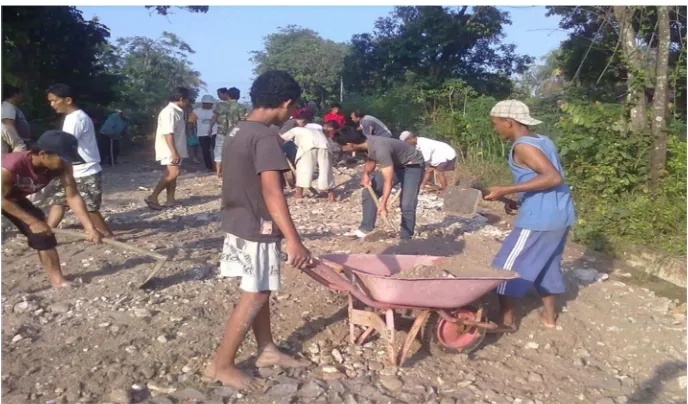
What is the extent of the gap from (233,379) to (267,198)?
1.04m

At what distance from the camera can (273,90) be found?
3.39 m

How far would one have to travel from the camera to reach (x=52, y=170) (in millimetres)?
4875

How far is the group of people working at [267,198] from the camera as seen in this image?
11.1 ft

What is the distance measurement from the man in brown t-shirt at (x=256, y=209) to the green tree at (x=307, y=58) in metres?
26.1

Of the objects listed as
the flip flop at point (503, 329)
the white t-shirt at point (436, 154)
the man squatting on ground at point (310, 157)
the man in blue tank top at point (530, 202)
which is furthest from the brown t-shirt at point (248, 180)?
the white t-shirt at point (436, 154)

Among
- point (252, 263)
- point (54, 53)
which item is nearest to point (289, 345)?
point (252, 263)

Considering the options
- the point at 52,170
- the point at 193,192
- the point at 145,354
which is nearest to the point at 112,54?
the point at 193,192

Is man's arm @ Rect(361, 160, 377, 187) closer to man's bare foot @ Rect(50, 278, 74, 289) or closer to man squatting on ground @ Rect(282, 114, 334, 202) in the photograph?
man squatting on ground @ Rect(282, 114, 334, 202)

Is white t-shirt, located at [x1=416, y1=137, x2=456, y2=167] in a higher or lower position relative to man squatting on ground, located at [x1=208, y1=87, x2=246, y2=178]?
lower

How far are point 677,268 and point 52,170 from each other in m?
5.50

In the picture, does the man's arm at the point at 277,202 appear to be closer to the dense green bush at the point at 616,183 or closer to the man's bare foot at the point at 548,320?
the man's bare foot at the point at 548,320

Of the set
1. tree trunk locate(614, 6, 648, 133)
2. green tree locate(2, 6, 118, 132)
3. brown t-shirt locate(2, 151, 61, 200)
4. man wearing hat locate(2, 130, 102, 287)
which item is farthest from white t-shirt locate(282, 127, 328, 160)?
green tree locate(2, 6, 118, 132)

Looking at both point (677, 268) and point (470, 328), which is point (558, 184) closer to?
point (470, 328)

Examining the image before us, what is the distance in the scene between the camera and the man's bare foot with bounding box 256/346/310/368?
12.6ft
